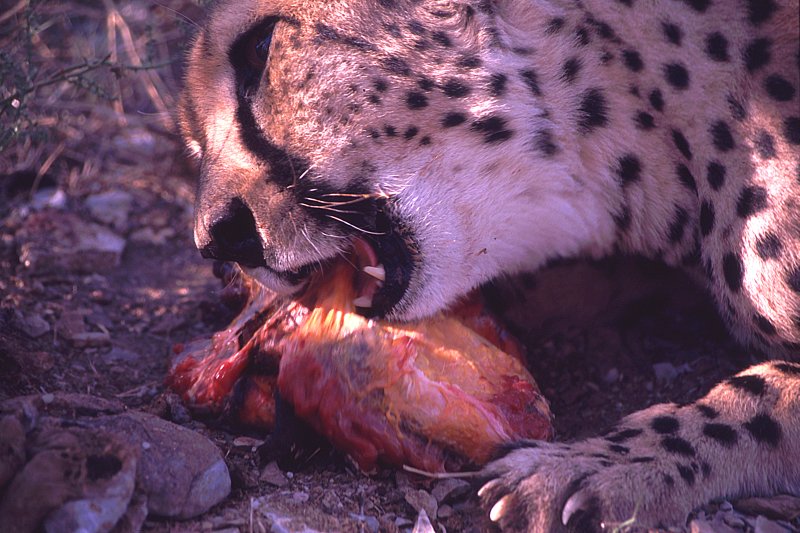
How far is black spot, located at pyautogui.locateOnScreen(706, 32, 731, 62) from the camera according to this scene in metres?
2.40

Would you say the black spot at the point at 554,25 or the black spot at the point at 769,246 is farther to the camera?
the black spot at the point at 554,25

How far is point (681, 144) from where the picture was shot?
2.46 metres

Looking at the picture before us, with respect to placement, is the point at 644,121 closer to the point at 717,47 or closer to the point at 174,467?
Answer: the point at 717,47

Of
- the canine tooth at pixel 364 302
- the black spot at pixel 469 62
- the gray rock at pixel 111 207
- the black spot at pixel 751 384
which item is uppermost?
the black spot at pixel 469 62

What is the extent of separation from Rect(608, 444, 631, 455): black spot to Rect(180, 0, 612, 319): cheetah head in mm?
581

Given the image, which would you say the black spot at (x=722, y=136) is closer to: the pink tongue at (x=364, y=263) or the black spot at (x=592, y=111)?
the black spot at (x=592, y=111)

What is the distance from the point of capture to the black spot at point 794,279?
230cm

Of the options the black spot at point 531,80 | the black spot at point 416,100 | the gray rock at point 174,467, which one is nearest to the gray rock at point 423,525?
the gray rock at point 174,467

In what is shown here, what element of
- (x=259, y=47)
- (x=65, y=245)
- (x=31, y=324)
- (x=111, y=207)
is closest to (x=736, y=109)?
(x=259, y=47)

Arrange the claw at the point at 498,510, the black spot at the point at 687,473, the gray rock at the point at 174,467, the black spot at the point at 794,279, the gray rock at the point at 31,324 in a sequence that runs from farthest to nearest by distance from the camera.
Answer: the gray rock at the point at 31,324 → the black spot at the point at 794,279 → the black spot at the point at 687,473 → the claw at the point at 498,510 → the gray rock at the point at 174,467

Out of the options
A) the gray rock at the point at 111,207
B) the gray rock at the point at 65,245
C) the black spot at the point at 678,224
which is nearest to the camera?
the black spot at the point at 678,224

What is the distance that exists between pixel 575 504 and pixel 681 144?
1.02 metres

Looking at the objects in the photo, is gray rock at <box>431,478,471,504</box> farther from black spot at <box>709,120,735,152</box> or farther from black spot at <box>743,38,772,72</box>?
black spot at <box>743,38,772,72</box>

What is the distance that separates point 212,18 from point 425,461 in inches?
54.8
